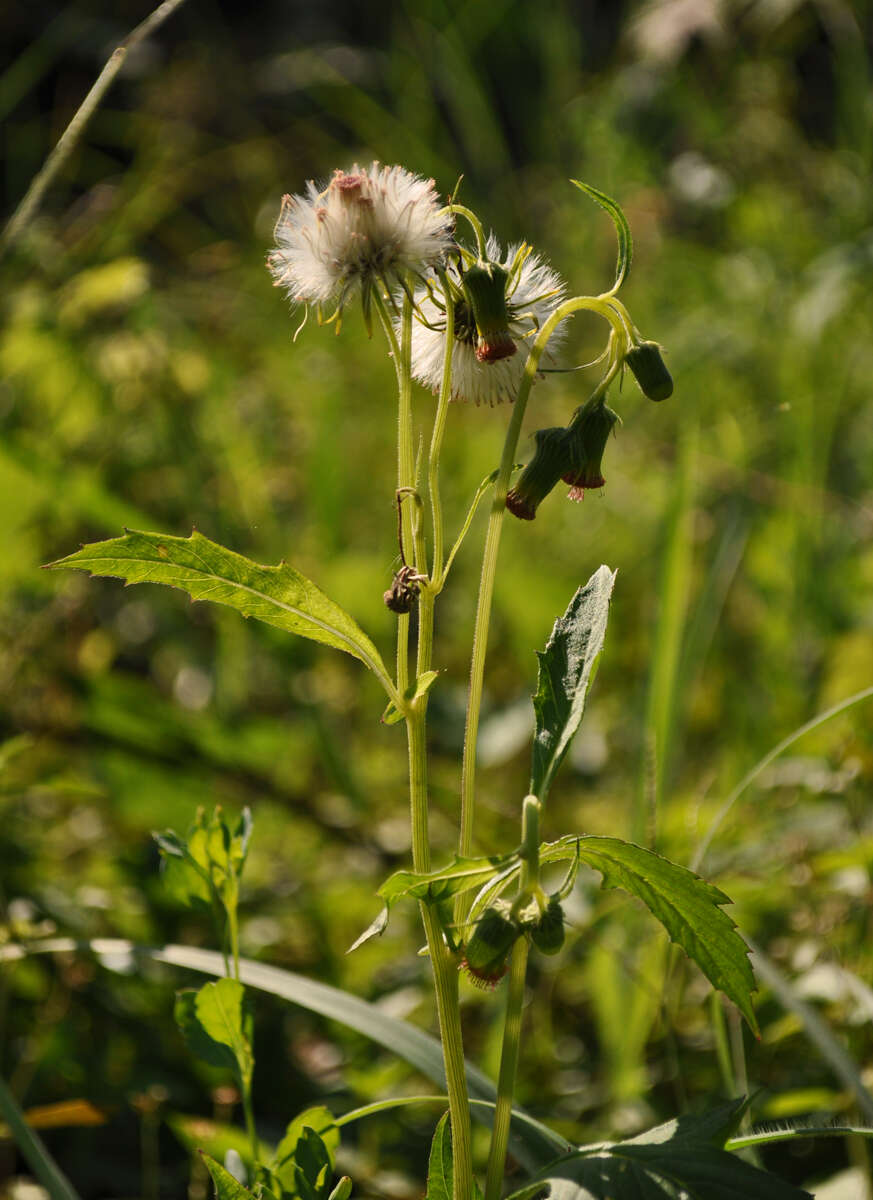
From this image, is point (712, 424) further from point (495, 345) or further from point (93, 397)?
A: point (495, 345)

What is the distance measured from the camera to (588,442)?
2.78 ft

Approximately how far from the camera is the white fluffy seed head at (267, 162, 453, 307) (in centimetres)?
81

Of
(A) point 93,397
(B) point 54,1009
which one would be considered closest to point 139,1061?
(B) point 54,1009

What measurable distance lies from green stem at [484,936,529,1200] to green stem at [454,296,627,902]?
64mm

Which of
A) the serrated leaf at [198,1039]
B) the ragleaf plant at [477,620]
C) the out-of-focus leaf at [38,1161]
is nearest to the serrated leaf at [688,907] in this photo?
the ragleaf plant at [477,620]

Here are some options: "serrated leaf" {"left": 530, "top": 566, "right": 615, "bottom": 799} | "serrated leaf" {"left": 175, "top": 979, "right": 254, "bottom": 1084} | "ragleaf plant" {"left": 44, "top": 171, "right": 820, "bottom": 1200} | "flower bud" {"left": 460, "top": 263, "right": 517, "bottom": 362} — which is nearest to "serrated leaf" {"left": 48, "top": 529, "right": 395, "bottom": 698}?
"ragleaf plant" {"left": 44, "top": 171, "right": 820, "bottom": 1200}

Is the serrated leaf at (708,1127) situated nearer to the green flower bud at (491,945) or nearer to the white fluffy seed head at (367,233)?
the green flower bud at (491,945)

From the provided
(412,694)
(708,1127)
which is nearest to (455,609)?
(412,694)

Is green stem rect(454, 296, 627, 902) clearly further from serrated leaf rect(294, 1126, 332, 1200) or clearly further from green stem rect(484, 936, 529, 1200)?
serrated leaf rect(294, 1126, 332, 1200)

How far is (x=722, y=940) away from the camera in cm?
78

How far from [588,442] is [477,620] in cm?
15

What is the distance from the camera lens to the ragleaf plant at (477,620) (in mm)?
750

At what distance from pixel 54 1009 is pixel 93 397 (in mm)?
1484

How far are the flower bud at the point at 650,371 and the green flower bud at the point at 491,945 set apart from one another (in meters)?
0.37
